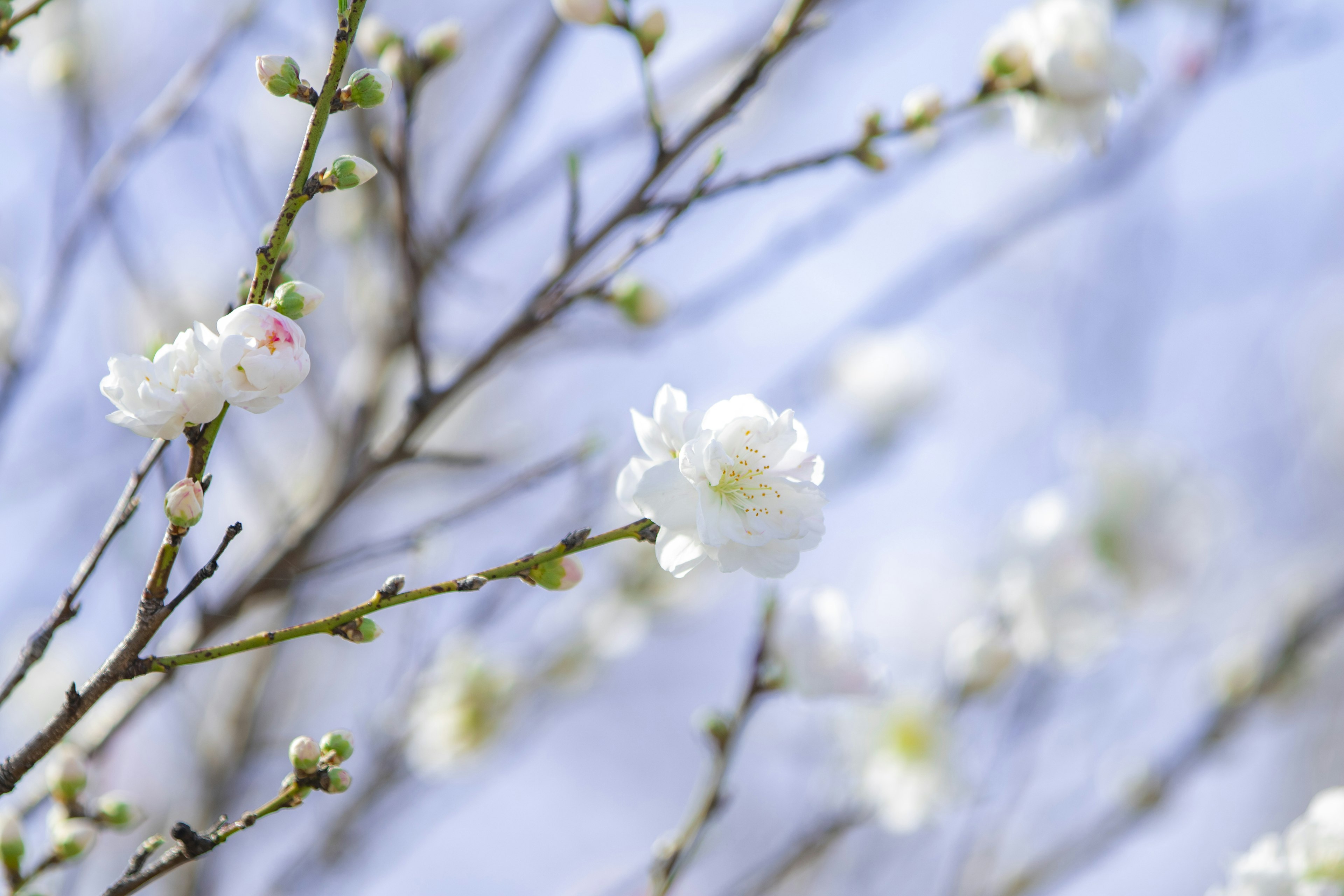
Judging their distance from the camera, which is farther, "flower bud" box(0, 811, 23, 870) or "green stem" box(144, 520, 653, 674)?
"flower bud" box(0, 811, 23, 870)

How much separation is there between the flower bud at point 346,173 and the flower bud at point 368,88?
61mm

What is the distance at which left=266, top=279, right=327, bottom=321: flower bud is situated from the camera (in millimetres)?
835

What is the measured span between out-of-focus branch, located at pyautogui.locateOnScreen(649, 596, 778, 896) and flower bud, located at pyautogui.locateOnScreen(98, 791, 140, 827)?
64 centimetres

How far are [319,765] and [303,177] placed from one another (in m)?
0.56

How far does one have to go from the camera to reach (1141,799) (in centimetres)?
203

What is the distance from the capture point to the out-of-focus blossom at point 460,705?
2.20 meters

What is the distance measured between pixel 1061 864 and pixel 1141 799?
0.80ft

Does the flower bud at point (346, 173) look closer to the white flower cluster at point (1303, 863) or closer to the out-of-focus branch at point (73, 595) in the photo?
the out-of-focus branch at point (73, 595)

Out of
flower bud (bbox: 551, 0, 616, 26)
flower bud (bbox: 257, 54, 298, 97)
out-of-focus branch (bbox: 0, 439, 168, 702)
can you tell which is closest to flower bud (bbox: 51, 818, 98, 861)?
out-of-focus branch (bbox: 0, 439, 168, 702)

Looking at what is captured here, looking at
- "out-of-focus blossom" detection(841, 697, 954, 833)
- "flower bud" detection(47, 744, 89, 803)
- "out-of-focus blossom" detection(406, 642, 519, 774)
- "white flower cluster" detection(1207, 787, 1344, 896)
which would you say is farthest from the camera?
"out-of-focus blossom" detection(406, 642, 519, 774)

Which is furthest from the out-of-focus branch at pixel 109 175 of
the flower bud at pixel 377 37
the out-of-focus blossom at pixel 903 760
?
the out-of-focus blossom at pixel 903 760

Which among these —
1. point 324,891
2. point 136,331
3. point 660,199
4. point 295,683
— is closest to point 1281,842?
point 660,199

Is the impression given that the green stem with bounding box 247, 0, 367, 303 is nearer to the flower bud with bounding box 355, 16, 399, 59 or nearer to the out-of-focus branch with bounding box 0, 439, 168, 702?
the out-of-focus branch with bounding box 0, 439, 168, 702

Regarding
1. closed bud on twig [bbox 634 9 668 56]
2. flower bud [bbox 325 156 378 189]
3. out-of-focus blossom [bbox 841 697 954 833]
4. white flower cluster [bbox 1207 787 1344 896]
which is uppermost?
flower bud [bbox 325 156 378 189]
